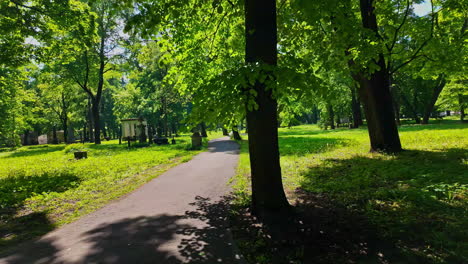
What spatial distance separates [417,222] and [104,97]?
221 feet

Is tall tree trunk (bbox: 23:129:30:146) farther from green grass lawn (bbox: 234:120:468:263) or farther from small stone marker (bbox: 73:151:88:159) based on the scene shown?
green grass lawn (bbox: 234:120:468:263)

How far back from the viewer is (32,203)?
7.34m

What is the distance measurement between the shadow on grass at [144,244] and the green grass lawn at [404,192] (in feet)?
2.09

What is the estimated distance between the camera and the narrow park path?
13.0ft

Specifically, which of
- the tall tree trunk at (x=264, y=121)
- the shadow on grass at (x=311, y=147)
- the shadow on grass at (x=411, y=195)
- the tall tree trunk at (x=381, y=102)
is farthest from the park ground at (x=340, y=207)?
the shadow on grass at (x=311, y=147)

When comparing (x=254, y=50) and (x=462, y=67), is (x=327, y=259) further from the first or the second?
(x=462, y=67)

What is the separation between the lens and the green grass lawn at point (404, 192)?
12.2ft

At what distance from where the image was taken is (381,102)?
401 inches

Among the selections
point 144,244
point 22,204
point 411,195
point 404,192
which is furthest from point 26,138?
point 411,195

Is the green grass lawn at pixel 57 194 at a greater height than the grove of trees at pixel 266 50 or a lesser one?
lesser

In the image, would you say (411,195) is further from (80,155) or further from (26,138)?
(26,138)

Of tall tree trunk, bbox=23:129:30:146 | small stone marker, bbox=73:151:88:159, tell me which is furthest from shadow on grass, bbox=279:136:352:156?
tall tree trunk, bbox=23:129:30:146

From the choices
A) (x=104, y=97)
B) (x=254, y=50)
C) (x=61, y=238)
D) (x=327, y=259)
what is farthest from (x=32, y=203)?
(x=104, y=97)

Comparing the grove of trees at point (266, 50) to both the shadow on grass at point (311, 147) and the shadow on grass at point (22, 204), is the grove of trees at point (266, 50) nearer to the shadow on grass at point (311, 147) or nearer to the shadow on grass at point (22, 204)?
the shadow on grass at point (311, 147)
